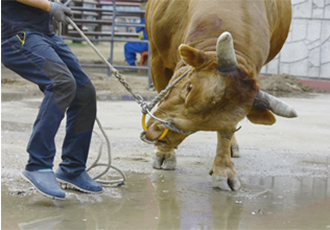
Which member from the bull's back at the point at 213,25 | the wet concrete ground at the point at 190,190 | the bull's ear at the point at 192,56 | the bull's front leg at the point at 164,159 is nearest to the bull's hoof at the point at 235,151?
the wet concrete ground at the point at 190,190

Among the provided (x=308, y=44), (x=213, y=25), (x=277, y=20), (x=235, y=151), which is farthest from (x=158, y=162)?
(x=308, y=44)

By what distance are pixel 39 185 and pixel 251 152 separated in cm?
290

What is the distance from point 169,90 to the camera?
14.7 ft

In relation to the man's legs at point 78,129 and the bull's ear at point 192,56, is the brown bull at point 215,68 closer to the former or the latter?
the bull's ear at point 192,56

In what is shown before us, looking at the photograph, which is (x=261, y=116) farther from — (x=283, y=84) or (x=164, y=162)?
(x=283, y=84)

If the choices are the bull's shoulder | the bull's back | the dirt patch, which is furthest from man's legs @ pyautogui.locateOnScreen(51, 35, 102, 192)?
the dirt patch

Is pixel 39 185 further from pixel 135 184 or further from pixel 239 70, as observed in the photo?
pixel 239 70

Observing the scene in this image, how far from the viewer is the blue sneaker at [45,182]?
13.4ft

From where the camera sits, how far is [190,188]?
4.83m

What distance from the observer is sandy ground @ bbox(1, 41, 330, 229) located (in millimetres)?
3941

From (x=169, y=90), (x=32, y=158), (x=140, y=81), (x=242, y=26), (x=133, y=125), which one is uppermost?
(x=242, y=26)

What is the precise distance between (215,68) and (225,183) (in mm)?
1201

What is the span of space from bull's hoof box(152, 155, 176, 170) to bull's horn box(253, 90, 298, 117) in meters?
1.37

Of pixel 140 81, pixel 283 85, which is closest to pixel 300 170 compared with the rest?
pixel 283 85
